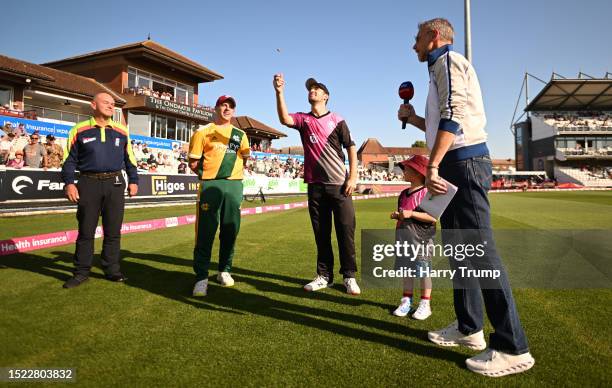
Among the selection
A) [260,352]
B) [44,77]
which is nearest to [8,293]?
[260,352]

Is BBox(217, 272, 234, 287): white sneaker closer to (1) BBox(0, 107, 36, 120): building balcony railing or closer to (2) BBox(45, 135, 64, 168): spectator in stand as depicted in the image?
(2) BBox(45, 135, 64, 168): spectator in stand

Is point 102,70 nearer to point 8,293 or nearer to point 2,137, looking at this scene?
point 2,137

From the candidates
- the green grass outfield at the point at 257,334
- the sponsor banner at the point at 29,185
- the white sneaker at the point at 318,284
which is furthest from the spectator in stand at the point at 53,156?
the white sneaker at the point at 318,284

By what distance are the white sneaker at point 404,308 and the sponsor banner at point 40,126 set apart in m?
20.5

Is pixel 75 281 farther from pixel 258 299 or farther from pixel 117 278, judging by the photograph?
pixel 258 299

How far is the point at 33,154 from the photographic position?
12.9 metres

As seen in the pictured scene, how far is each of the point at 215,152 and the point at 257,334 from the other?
2222mm

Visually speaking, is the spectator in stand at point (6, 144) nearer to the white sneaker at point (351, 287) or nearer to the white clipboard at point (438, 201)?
the white sneaker at point (351, 287)

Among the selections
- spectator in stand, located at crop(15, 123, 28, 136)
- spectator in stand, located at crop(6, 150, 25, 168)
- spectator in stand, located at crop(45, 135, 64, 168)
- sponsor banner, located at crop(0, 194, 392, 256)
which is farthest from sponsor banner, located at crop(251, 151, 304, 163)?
sponsor banner, located at crop(0, 194, 392, 256)

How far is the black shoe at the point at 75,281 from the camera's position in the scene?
3.91 m

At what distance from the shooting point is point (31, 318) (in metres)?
2.94

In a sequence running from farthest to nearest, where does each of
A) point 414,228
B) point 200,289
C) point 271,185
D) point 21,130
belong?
point 271,185
point 21,130
point 200,289
point 414,228

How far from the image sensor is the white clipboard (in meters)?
2.37

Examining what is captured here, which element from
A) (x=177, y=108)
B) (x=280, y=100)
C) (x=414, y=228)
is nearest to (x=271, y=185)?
(x=177, y=108)
